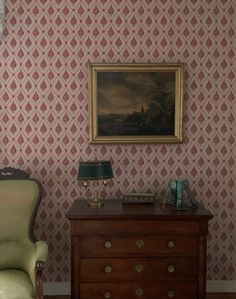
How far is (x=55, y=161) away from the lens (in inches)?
164

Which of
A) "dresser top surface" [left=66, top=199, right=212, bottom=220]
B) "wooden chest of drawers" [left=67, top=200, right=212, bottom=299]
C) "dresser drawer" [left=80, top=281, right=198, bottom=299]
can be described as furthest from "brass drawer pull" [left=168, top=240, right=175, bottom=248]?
"dresser drawer" [left=80, top=281, right=198, bottom=299]

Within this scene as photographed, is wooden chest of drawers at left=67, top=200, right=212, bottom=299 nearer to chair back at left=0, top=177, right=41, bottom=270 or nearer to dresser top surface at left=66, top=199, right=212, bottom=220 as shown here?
dresser top surface at left=66, top=199, right=212, bottom=220

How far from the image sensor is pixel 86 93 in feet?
13.5

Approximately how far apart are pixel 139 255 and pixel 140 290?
314mm

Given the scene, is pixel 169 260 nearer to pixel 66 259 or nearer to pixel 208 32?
pixel 66 259

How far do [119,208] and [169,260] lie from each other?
63 cm

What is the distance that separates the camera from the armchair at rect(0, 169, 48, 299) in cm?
338

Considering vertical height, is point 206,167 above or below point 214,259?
above

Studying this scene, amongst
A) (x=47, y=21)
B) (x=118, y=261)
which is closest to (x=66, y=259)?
(x=118, y=261)

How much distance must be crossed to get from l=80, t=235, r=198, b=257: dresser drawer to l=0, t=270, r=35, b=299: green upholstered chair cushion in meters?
0.57

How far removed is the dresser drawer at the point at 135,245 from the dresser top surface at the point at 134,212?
0.63ft

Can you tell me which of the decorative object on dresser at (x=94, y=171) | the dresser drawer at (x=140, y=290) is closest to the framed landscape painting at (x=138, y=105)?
the decorative object on dresser at (x=94, y=171)

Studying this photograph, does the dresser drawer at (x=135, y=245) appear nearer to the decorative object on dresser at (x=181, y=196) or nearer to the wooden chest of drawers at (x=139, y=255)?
the wooden chest of drawers at (x=139, y=255)

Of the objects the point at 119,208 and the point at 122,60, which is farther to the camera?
the point at 122,60
